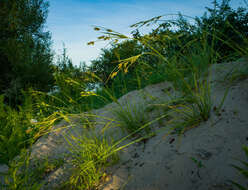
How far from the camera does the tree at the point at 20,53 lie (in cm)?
720

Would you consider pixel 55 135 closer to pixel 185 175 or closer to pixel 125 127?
pixel 125 127

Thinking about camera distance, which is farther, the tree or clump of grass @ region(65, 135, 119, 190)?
the tree

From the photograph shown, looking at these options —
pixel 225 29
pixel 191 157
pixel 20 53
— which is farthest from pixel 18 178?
pixel 20 53

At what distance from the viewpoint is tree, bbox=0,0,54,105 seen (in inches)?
284

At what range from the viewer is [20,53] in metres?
7.31

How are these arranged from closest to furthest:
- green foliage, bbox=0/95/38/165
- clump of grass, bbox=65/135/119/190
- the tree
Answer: clump of grass, bbox=65/135/119/190 < green foliage, bbox=0/95/38/165 < the tree

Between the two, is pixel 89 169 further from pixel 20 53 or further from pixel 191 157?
pixel 20 53

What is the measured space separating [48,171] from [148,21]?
71.7 inches

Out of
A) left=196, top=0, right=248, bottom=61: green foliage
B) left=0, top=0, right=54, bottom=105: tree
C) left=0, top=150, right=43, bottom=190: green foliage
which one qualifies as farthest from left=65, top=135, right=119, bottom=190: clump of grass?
left=0, top=0, right=54, bottom=105: tree

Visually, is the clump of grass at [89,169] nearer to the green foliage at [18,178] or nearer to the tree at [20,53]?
the green foliage at [18,178]

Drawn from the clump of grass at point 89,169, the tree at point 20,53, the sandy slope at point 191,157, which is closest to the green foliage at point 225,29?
the sandy slope at point 191,157

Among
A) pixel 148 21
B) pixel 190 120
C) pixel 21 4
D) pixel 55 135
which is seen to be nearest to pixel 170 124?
pixel 190 120

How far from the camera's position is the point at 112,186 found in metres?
1.29

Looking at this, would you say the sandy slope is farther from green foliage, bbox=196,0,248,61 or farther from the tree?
the tree
